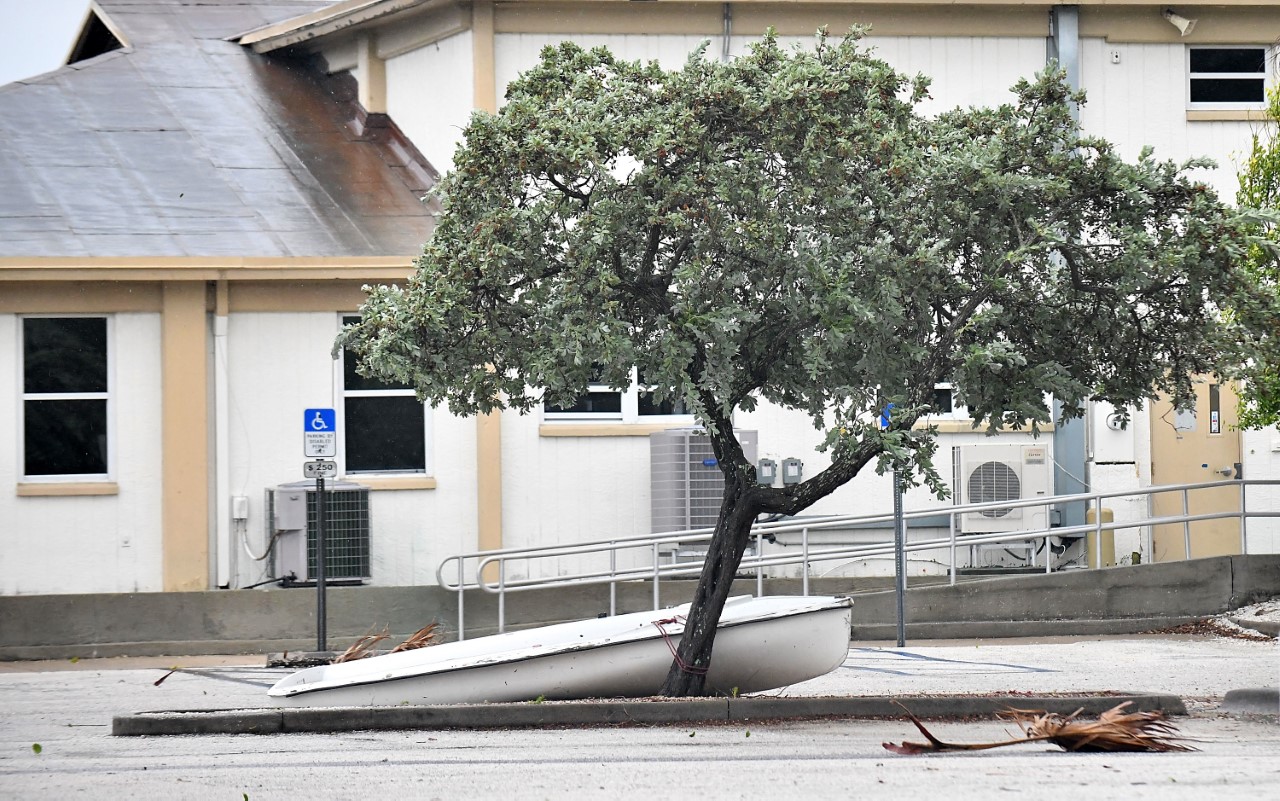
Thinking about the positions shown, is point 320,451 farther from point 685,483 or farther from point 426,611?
point 685,483

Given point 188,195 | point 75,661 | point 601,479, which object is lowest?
point 75,661

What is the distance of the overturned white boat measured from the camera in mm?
10773

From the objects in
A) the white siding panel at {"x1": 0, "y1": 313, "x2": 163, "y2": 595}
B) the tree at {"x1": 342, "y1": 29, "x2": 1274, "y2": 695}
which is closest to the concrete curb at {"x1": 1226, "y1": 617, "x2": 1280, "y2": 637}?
the tree at {"x1": 342, "y1": 29, "x2": 1274, "y2": 695}

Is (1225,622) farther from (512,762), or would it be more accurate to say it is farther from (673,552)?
(512,762)

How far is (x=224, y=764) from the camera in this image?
8.65 meters

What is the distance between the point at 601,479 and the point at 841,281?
9130 millimetres

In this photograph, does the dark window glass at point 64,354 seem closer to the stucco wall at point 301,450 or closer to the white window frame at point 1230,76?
the stucco wall at point 301,450

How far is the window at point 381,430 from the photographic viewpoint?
711 inches

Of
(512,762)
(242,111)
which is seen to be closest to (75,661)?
(242,111)

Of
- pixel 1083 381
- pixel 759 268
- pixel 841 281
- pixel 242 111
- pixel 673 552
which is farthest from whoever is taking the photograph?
pixel 242 111

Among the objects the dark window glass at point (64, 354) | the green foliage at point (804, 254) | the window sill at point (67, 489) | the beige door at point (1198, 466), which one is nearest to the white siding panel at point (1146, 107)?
the beige door at point (1198, 466)

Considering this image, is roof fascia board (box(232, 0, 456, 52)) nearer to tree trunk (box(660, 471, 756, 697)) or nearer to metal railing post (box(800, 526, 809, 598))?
metal railing post (box(800, 526, 809, 598))

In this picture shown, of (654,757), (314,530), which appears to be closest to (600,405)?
(314,530)

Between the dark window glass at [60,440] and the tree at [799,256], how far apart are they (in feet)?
27.0
